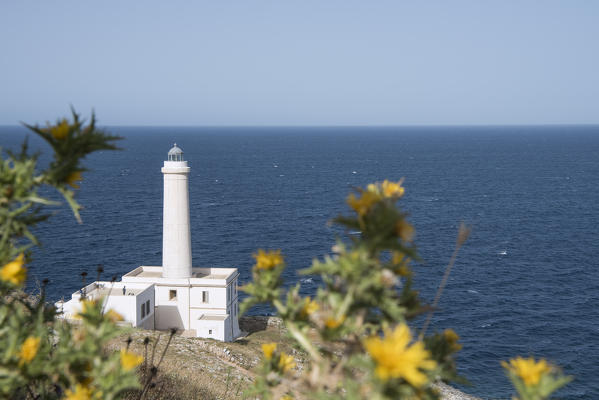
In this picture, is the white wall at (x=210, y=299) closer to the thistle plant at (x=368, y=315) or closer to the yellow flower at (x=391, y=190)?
the thistle plant at (x=368, y=315)

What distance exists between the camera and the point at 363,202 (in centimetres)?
363

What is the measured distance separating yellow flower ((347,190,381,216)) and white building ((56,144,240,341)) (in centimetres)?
2841

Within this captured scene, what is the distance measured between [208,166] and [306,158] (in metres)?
40.2

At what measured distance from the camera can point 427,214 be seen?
268 ft

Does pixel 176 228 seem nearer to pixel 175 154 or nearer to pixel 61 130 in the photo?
pixel 175 154

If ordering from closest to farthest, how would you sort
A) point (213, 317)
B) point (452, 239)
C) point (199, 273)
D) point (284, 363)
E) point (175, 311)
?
point (284, 363), point (213, 317), point (175, 311), point (199, 273), point (452, 239)

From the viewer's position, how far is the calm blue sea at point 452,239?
Result: 4206cm

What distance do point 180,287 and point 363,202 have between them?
99.0ft

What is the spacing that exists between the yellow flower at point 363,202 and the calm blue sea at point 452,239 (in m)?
3.06

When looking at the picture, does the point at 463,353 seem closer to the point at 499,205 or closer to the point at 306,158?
the point at 499,205

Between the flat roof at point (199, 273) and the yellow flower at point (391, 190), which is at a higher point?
the yellow flower at point (391, 190)

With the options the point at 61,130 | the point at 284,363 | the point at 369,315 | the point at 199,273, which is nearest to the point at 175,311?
the point at 199,273

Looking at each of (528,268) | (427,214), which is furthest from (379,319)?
(427,214)

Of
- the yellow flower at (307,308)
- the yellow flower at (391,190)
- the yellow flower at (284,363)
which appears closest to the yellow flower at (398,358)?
the yellow flower at (391,190)
